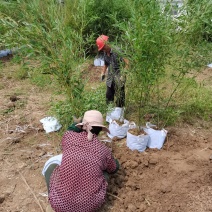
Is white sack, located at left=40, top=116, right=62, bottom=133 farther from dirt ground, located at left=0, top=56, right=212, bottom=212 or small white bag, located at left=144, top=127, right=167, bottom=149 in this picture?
small white bag, located at left=144, top=127, right=167, bottom=149

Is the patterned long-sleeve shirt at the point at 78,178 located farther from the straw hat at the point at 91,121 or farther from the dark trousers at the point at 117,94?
the dark trousers at the point at 117,94

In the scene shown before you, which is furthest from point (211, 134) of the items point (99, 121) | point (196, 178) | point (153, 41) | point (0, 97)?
point (0, 97)

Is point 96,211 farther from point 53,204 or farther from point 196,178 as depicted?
point 196,178

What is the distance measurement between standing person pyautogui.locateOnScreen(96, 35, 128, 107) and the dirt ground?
786 millimetres

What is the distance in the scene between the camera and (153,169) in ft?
10.9

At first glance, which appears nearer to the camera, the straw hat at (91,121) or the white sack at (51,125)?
the straw hat at (91,121)

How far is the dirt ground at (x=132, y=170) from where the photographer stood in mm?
2846

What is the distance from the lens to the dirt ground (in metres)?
2.85

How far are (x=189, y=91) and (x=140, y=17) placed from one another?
287cm

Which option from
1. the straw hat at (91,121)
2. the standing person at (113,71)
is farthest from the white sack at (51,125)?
the straw hat at (91,121)

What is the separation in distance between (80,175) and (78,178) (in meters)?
0.03

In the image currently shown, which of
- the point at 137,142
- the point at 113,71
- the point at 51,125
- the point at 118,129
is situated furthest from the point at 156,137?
the point at 51,125

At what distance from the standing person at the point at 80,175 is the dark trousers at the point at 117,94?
1.64m

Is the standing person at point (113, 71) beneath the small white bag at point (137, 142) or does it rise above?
above
